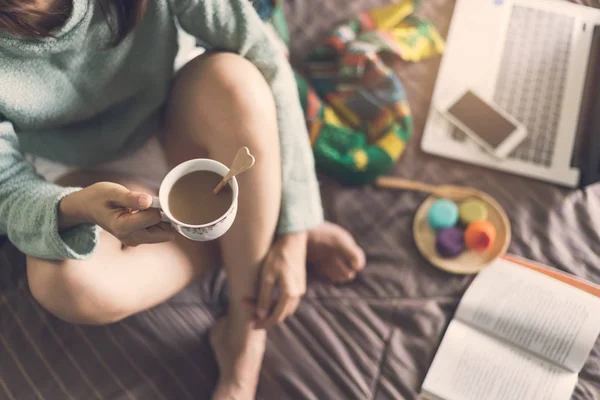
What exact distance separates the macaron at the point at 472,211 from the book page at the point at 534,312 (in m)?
0.09

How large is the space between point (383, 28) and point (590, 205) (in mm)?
518

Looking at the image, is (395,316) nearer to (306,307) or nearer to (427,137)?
(306,307)

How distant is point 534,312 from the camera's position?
0.83 metres

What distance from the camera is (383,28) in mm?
1088

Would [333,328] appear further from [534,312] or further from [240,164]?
[240,164]

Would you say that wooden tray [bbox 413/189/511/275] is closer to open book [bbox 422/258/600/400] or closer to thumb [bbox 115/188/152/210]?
open book [bbox 422/258/600/400]

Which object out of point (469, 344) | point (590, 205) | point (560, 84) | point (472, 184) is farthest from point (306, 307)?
point (560, 84)

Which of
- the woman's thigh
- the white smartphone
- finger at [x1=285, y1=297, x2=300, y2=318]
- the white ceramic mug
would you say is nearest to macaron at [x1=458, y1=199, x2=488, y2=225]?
the white smartphone

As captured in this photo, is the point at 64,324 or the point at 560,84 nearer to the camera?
the point at 64,324

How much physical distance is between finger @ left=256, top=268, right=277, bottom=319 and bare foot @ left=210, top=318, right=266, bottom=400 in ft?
0.15

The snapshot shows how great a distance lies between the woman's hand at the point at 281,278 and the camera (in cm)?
76

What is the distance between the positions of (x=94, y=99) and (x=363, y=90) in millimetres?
504

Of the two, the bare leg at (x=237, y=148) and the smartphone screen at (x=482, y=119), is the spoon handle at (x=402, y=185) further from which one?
the bare leg at (x=237, y=148)

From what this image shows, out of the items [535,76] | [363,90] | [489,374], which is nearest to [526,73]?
[535,76]
